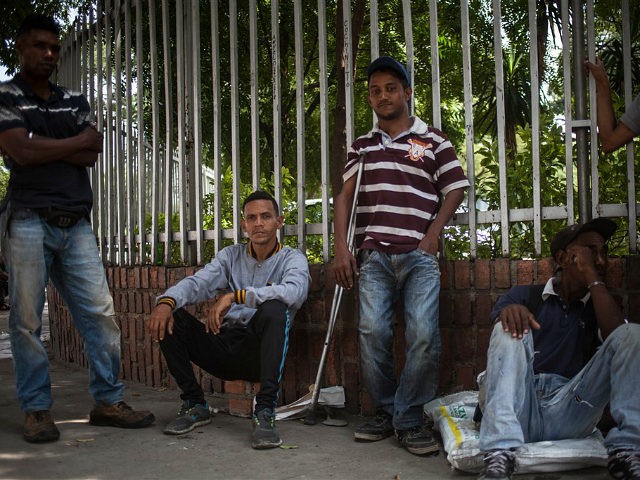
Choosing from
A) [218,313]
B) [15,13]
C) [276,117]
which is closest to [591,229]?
[218,313]

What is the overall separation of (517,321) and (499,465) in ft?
1.91

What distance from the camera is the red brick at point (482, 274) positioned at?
396 cm

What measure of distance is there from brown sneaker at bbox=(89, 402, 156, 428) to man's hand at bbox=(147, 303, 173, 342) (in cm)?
50

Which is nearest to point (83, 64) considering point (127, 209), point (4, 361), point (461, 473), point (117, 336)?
point (127, 209)

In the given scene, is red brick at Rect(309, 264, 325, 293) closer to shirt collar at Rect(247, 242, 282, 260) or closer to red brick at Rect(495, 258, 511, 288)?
shirt collar at Rect(247, 242, 282, 260)

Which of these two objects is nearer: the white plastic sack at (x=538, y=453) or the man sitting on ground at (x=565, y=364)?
the man sitting on ground at (x=565, y=364)

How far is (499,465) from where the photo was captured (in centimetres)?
288

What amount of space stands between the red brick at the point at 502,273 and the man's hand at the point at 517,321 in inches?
30.5

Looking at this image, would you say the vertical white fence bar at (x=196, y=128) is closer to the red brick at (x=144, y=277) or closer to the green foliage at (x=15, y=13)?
the red brick at (x=144, y=277)

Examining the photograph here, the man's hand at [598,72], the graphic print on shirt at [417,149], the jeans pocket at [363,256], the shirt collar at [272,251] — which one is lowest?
the jeans pocket at [363,256]

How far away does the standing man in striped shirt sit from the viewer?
3.72m

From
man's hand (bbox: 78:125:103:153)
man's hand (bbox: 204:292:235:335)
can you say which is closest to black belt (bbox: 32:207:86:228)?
man's hand (bbox: 78:125:103:153)

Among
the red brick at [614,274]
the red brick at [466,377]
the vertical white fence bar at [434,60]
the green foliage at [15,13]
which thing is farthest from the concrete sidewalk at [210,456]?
the green foliage at [15,13]

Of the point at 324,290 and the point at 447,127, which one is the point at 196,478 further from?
the point at 447,127
